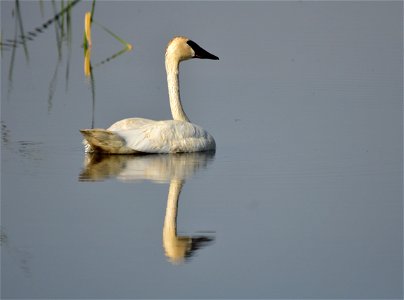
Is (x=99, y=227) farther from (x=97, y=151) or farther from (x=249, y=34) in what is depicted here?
(x=249, y=34)

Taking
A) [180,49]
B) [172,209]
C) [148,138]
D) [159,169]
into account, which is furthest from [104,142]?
[172,209]

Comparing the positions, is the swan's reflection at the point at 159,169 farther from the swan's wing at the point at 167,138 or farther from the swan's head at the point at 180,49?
the swan's head at the point at 180,49

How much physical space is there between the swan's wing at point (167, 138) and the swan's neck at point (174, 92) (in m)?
0.71

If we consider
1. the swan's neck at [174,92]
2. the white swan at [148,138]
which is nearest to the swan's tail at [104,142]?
the white swan at [148,138]

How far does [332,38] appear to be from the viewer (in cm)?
1888

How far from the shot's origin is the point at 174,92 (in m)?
12.2

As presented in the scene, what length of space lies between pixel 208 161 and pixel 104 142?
3.37ft

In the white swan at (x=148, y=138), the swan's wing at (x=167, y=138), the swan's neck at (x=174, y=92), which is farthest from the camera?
the swan's neck at (x=174, y=92)

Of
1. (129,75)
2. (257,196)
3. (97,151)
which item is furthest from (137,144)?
(129,75)

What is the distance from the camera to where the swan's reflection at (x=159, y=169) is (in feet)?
28.8

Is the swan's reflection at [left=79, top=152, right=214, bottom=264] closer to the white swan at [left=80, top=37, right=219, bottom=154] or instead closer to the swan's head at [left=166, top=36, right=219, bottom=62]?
the white swan at [left=80, top=37, right=219, bottom=154]

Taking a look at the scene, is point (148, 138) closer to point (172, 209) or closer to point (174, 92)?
point (174, 92)

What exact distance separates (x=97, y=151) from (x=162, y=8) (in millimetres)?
9810

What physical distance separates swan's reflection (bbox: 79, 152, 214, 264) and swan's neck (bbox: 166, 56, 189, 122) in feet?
3.15
